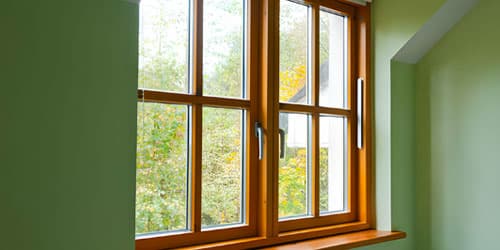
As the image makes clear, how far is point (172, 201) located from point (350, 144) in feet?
4.24

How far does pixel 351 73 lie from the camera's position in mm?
3053

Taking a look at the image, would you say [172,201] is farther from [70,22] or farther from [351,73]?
[351,73]

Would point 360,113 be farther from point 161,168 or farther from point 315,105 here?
point 161,168

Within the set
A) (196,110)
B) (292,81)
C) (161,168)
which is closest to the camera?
(161,168)

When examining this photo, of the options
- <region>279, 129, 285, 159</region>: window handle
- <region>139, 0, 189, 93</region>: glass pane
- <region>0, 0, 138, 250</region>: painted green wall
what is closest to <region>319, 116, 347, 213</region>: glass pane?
<region>279, 129, 285, 159</region>: window handle

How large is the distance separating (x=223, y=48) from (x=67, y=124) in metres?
0.99

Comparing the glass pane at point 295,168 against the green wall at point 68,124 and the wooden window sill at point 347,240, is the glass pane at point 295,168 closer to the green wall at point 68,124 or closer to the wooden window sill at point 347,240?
the wooden window sill at point 347,240

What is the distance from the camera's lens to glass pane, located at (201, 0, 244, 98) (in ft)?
7.77

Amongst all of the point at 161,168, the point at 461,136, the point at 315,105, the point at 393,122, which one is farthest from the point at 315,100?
the point at 161,168

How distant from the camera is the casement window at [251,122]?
2168 mm

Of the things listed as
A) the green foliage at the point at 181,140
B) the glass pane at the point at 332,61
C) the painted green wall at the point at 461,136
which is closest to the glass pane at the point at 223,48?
the green foliage at the point at 181,140

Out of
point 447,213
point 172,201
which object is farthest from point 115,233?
point 447,213

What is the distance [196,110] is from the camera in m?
2.28

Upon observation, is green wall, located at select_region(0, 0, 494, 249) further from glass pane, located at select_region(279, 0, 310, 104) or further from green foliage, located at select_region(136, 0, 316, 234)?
glass pane, located at select_region(279, 0, 310, 104)
